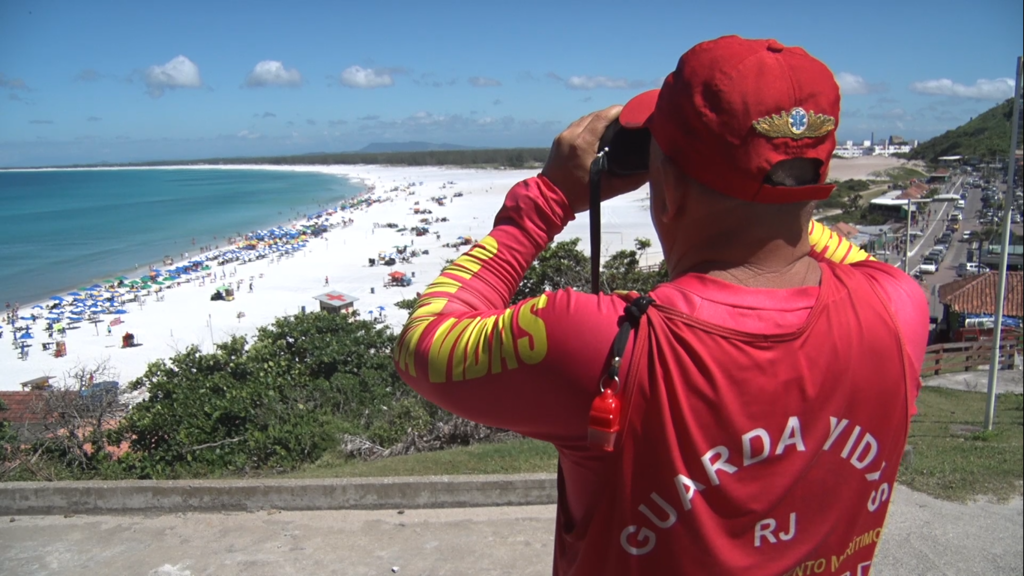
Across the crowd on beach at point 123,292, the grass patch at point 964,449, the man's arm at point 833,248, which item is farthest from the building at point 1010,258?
the man's arm at point 833,248

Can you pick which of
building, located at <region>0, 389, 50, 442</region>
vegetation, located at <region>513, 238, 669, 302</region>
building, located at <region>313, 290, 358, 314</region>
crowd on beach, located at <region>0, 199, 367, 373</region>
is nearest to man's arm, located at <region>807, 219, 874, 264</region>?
building, located at <region>0, 389, 50, 442</region>

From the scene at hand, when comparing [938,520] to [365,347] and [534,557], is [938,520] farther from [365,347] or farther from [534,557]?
[365,347]

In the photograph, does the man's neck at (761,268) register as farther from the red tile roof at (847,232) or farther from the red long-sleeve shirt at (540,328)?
the red tile roof at (847,232)

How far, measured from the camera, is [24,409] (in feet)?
21.4

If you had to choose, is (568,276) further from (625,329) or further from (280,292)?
(280,292)

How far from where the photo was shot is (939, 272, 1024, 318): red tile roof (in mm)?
19469

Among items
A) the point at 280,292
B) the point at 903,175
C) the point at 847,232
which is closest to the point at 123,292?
the point at 280,292

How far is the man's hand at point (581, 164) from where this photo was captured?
1147mm

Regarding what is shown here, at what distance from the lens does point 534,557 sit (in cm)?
378

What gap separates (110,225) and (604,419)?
48.8 metres

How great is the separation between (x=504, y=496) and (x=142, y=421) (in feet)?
17.5

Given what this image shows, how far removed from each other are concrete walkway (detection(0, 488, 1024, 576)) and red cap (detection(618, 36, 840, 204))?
3.05 meters

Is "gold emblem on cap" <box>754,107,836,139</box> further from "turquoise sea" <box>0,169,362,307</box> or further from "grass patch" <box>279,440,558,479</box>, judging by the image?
"turquoise sea" <box>0,169,362,307</box>

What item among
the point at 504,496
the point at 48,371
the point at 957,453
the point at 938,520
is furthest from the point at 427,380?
the point at 48,371
